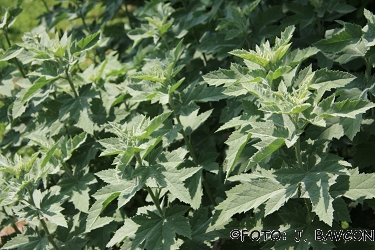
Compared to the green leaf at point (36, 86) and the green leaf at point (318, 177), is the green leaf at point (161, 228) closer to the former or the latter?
the green leaf at point (318, 177)

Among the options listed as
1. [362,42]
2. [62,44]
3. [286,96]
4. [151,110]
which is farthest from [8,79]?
[362,42]

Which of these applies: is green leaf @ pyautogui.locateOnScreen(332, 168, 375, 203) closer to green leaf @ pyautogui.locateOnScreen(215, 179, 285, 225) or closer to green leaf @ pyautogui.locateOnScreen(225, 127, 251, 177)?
green leaf @ pyautogui.locateOnScreen(215, 179, 285, 225)

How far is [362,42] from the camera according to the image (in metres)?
2.84

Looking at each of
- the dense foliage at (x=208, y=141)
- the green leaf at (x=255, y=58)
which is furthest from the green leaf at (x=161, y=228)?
the green leaf at (x=255, y=58)

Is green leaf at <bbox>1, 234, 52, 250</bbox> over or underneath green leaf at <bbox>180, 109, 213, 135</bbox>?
underneath

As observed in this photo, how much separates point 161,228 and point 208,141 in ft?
3.53

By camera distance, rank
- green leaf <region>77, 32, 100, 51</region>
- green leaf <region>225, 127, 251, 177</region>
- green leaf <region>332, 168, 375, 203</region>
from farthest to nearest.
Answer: green leaf <region>77, 32, 100, 51</region> < green leaf <region>225, 127, 251, 177</region> < green leaf <region>332, 168, 375, 203</region>

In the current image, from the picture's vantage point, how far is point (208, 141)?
11.8 ft

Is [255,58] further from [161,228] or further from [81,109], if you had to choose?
[81,109]

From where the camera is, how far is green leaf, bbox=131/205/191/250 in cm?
258

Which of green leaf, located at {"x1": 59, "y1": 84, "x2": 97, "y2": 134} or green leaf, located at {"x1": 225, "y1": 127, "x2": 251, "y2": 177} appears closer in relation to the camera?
green leaf, located at {"x1": 225, "y1": 127, "x2": 251, "y2": 177}

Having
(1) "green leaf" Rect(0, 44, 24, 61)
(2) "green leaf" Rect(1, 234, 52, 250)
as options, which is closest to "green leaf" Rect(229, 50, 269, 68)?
(2) "green leaf" Rect(1, 234, 52, 250)

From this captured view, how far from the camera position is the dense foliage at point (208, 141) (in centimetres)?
236

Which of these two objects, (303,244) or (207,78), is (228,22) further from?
(303,244)
